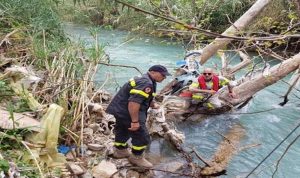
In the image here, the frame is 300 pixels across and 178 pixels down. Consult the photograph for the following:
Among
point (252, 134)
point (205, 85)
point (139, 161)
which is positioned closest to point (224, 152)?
point (252, 134)

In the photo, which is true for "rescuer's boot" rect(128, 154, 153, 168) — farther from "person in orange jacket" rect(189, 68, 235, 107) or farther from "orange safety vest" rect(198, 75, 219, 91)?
"orange safety vest" rect(198, 75, 219, 91)

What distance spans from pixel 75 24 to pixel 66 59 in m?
15.1

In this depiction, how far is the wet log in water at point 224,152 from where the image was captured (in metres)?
5.59

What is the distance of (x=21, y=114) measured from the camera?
4930 mm

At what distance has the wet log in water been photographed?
5.59 meters

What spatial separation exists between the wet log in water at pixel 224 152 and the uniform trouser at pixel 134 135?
37.8 inches

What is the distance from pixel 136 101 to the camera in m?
4.84

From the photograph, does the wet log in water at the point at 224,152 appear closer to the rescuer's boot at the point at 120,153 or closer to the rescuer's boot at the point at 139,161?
the rescuer's boot at the point at 139,161

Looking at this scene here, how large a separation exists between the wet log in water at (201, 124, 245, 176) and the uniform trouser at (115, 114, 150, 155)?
0.96 meters

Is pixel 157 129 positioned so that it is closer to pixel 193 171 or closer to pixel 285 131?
pixel 193 171

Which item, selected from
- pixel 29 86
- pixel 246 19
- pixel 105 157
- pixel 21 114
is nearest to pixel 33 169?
pixel 21 114

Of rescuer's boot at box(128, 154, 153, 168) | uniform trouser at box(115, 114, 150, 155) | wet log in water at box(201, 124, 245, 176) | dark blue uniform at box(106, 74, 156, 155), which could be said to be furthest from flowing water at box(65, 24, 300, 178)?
dark blue uniform at box(106, 74, 156, 155)

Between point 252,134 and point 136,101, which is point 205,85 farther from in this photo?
point 136,101

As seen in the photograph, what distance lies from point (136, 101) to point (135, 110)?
4.6 inches
